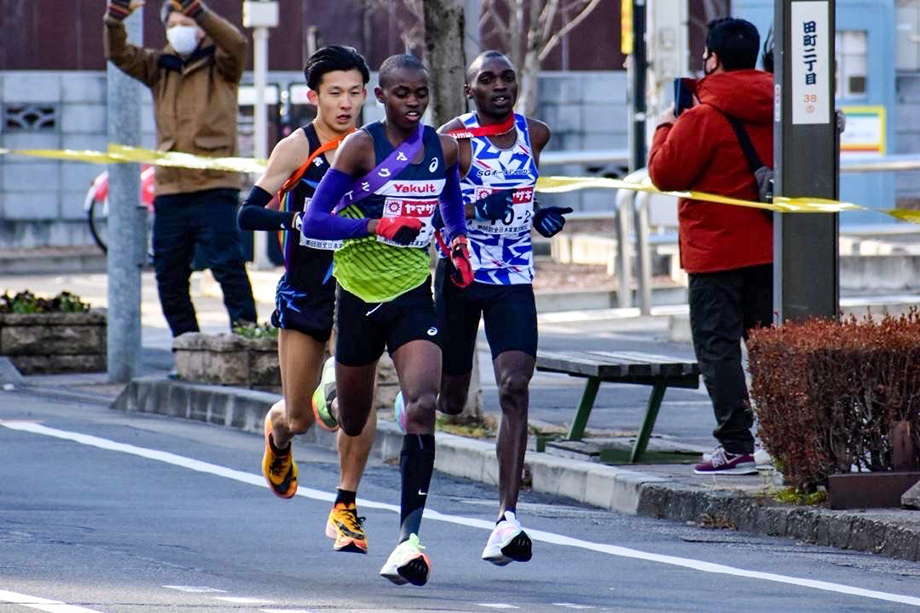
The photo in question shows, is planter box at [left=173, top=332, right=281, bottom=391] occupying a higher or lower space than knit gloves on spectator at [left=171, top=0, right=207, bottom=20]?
lower

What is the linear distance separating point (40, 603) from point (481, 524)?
2695mm

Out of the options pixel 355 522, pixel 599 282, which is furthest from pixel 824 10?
pixel 599 282

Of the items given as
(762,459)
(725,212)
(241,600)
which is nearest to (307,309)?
(241,600)

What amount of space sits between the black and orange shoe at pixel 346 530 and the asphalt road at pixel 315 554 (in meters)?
0.08

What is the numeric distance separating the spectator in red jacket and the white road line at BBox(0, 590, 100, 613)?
3.98 metres

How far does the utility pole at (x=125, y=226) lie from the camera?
14.7 m

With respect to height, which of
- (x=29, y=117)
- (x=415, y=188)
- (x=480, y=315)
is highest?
(x=29, y=117)

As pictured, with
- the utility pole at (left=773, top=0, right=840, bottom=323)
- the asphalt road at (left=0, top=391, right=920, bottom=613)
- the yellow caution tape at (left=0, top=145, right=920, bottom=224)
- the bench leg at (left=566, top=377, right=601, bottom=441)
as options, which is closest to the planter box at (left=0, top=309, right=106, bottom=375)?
the yellow caution tape at (left=0, top=145, right=920, bottom=224)

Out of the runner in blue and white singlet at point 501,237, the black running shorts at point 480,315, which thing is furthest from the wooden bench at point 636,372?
the runner in blue and white singlet at point 501,237

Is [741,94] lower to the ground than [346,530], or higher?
higher

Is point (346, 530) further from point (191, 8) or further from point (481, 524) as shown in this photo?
point (191, 8)

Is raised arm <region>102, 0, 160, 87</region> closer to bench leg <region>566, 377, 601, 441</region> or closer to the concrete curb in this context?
the concrete curb

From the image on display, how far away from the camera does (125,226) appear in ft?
48.4

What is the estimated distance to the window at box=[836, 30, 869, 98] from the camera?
26172 mm
